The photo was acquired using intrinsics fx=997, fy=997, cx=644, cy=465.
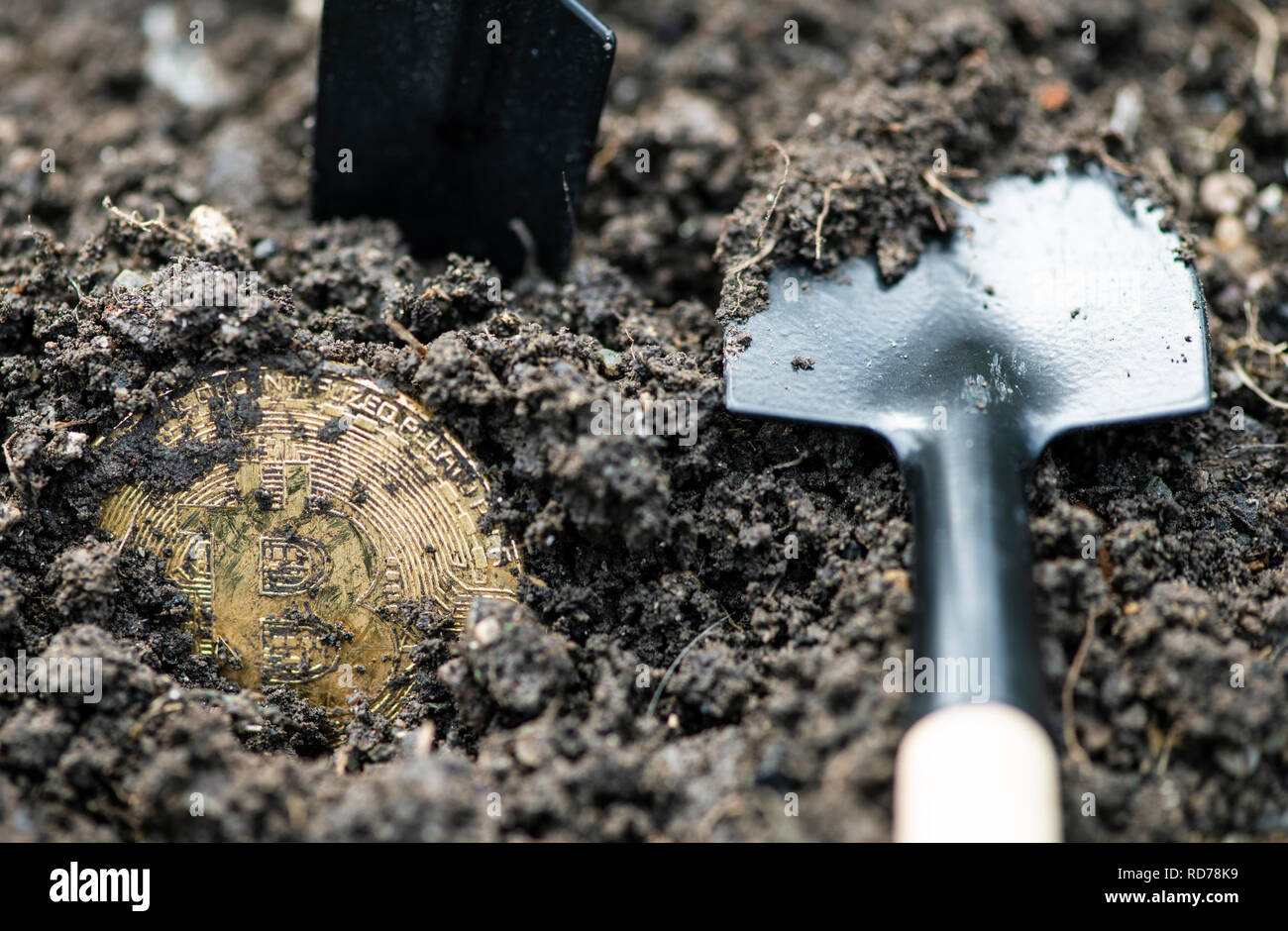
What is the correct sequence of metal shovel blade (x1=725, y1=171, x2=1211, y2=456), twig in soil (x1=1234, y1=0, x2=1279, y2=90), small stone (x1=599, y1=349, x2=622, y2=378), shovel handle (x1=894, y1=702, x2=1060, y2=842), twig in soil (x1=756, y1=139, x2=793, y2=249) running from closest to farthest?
shovel handle (x1=894, y1=702, x2=1060, y2=842) < metal shovel blade (x1=725, y1=171, x2=1211, y2=456) < small stone (x1=599, y1=349, x2=622, y2=378) < twig in soil (x1=756, y1=139, x2=793, y2=249) < twig in soil (x1=1234, y1=0, x2=1279, y2=90)

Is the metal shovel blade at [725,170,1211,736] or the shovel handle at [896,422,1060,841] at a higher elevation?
the metal shovel blade at [725,170,1211,736]

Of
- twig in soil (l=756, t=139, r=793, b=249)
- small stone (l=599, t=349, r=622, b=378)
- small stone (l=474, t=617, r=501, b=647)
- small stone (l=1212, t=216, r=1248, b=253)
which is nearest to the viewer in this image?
small stone (l=474, t=617, r=501, b=647)

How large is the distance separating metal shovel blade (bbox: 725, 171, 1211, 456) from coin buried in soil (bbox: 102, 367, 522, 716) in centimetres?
60

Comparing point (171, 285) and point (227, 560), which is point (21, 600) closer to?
point (227, 560)

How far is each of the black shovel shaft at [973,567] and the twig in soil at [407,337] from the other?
0.93 meters

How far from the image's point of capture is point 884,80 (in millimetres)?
2395

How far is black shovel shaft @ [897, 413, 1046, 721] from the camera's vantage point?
148 centimetres
